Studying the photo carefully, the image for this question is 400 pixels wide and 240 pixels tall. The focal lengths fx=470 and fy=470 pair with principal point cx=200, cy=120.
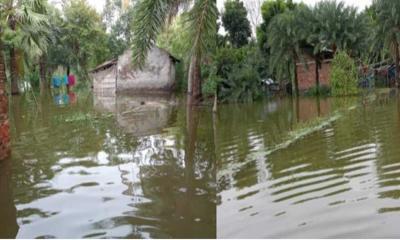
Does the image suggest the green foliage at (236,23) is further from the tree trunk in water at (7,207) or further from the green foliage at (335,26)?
the tree trunk in water at (7,207)

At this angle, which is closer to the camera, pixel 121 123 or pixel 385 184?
pixel 385 184

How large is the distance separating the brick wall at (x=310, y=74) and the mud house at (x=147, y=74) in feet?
26.5

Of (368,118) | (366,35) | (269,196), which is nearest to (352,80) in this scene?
(366,35)

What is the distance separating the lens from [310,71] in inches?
1036

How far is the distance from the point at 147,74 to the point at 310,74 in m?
10.1

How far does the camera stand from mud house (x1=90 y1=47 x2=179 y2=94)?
2936cm

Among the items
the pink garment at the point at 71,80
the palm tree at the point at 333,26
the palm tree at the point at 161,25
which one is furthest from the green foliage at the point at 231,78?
the pink garment at the point at 71,80

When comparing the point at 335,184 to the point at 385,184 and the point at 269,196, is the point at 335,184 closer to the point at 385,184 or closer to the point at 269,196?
the point at 385,184

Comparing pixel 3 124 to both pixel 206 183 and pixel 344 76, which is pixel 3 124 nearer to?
pixel 206 183

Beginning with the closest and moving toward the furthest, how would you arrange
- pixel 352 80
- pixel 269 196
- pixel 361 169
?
1. pixel 269 196
2. pixel 361 169
3. pixel 352 80

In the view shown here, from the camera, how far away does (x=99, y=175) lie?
6.43 metres

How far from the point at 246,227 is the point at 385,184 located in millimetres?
2029

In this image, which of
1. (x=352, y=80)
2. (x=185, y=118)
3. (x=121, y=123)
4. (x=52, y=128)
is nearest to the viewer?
(x=52, y=128)

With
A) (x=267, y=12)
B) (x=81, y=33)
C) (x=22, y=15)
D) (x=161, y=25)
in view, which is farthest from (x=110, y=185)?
(x=81, y=33)
